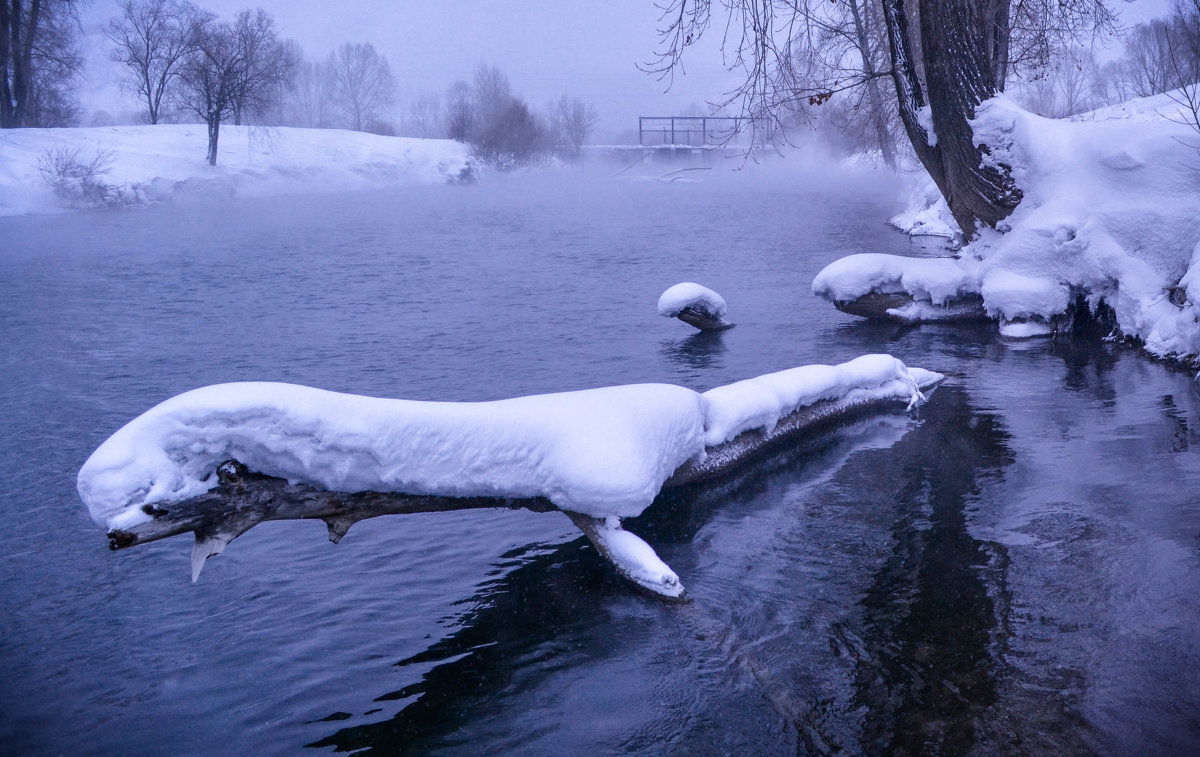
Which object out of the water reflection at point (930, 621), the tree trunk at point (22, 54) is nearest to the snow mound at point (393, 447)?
the water reflection at point (930, 621)

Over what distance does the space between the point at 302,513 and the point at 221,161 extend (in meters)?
47.3

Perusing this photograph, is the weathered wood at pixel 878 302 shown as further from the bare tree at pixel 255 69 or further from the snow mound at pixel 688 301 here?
the bare tree at pixel 255 69

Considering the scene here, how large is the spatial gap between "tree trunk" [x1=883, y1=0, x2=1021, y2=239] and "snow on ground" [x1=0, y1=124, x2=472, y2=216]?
111ft

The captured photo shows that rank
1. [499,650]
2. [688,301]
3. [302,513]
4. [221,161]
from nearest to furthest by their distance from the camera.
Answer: [302,513] → [499,650] → [688,301] → [221,161]

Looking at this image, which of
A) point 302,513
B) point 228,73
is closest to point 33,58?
point 228,73

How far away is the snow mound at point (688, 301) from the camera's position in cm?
1390

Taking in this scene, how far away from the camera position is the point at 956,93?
13516mm

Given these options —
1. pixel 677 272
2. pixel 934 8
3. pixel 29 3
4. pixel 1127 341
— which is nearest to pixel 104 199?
pixel 29 3

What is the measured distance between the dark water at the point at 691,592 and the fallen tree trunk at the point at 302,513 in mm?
258

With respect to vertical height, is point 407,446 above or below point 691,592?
above

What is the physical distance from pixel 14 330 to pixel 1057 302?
1611 cm

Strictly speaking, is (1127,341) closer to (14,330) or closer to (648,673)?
(648,673)

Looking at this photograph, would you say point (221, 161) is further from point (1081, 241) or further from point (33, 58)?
point (1081, 241)

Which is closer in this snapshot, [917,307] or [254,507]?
[254,507]
